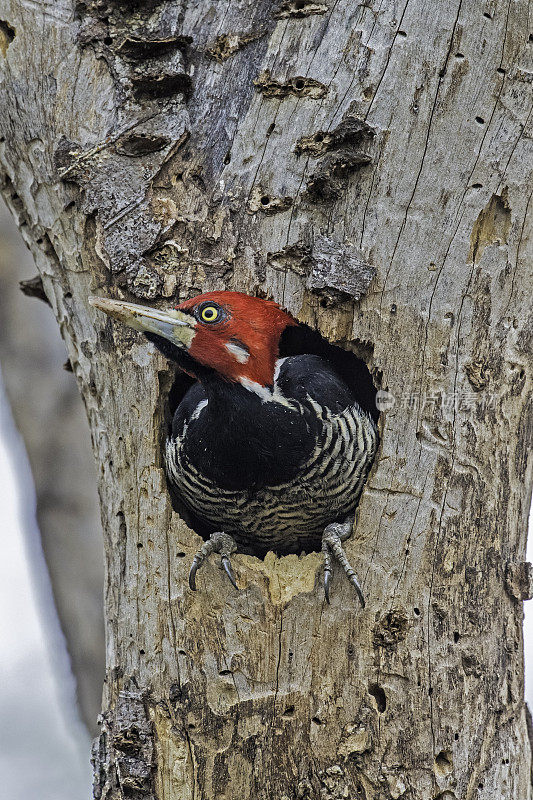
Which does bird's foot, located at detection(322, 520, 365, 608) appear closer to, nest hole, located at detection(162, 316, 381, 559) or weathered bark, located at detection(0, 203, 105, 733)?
nest hole, located at detection(162, 316, 381, 559)

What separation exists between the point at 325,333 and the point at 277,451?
47 centimetres

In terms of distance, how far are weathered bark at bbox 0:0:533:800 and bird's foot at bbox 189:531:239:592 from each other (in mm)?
50

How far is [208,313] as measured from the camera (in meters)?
2.79

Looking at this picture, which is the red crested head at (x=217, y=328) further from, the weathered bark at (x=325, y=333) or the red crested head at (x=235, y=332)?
the weathered bark at (x=325, y=333)

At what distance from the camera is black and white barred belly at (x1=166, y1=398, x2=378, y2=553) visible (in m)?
3.01

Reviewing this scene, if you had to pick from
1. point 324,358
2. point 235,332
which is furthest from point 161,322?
point 324,358

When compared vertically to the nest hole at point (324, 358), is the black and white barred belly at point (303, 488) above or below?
below

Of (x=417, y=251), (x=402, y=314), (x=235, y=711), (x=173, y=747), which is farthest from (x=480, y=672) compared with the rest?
(x=417, y=251)

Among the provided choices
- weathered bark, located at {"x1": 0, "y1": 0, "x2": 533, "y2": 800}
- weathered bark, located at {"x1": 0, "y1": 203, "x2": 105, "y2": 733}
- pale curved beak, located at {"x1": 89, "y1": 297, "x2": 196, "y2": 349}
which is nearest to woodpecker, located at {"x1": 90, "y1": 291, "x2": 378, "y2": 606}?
pale curved beak, located at {"x1": 89, "y1": 297, "x2": 196, "y2": 349}

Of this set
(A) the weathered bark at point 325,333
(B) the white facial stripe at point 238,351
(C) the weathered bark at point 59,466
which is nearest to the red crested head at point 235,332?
(B) the white facial stripe at point 238,351

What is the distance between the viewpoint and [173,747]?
2818 millimetres

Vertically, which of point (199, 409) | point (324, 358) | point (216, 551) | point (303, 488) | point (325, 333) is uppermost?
point (324, 358)

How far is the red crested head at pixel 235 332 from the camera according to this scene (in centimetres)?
280

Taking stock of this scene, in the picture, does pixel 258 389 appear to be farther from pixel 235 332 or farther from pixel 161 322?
pixel 161 322
